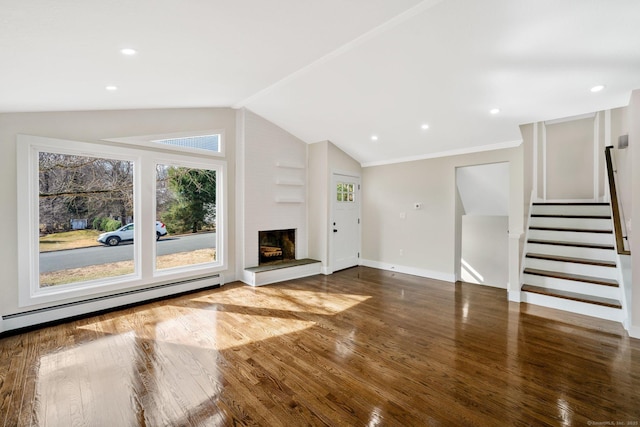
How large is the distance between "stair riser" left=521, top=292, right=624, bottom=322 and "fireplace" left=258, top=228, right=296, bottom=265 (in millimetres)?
3964

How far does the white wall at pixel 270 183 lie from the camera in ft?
16.5

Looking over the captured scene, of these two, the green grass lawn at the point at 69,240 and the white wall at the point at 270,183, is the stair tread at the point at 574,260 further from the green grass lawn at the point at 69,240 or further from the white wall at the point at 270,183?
the green grass lawn at the point at 69,240

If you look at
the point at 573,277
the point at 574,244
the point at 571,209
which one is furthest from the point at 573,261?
the point at 571,209

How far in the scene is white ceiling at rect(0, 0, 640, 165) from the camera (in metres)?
1.89

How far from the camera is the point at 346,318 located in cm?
343

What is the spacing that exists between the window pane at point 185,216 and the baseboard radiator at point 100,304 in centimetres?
34

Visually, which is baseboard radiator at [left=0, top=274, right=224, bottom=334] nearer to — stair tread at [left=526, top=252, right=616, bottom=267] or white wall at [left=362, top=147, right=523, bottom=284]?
white wall at [left=362, top=147, right=523, bottom=284]

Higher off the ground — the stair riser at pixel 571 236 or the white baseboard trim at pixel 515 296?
the stair riser at pixel 571 236

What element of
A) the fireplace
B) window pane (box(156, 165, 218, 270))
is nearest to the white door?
the fireplace

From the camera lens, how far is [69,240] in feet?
11.3

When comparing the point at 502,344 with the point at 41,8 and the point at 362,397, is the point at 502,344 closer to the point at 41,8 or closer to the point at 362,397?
the point at 362,397

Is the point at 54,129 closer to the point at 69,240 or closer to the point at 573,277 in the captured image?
the point at 69,240

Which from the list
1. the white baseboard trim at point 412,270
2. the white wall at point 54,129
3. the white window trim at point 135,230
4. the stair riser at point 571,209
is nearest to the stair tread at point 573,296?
the white baseboard trim at point 412,270

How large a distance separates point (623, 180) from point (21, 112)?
747 centimetres
